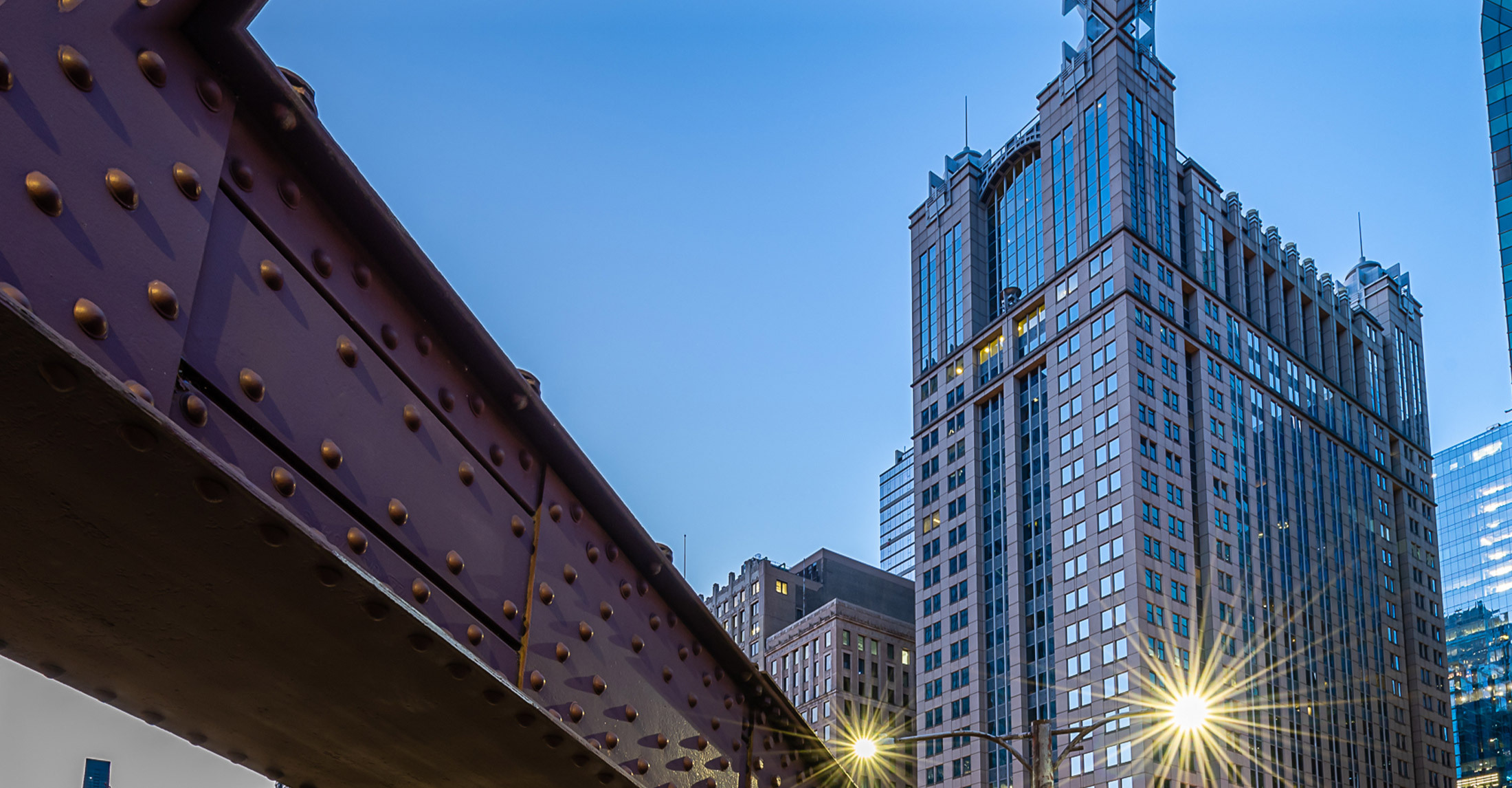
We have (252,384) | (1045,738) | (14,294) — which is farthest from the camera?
(1045,738)

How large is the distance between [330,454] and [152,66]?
3.88 feet

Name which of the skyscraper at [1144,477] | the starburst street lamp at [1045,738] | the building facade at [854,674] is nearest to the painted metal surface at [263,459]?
the starburst street lamp at [1045,738]

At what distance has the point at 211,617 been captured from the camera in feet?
12.4

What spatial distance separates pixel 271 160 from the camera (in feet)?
12.5

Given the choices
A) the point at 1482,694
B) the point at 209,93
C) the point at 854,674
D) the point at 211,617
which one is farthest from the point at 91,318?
the point at 1482,694

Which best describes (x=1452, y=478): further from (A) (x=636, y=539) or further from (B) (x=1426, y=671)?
(A) (x=636, y=539)

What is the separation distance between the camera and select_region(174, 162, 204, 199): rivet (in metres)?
3.39

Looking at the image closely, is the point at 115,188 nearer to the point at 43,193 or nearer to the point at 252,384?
the point at 43,193

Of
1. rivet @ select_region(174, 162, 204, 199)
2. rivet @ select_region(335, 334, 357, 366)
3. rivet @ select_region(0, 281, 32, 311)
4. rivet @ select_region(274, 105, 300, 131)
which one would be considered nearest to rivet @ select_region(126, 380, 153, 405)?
rivet @ select_region(0, 281, 32, 311)

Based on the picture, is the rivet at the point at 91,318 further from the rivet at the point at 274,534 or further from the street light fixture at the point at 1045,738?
the street light fixture at the point at 1045,738

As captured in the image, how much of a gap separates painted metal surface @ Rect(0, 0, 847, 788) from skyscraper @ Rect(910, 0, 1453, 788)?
247 feet

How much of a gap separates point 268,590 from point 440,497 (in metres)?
0.86

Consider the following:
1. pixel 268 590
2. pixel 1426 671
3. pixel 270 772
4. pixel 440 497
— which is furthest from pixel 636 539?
pixel 1426 671

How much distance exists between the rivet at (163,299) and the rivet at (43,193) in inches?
11.7
